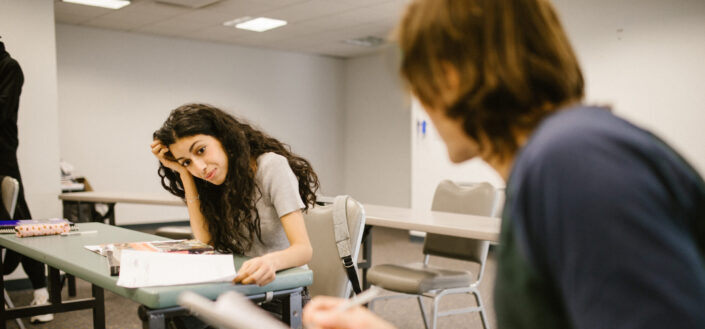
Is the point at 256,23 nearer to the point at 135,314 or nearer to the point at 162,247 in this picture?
the point at 135,314

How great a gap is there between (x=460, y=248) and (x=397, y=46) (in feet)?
7.97

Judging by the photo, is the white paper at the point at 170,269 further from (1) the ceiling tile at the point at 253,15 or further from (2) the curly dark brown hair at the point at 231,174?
(1) the ceiling tile at the point at 253,15

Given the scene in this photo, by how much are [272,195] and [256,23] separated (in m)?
4.95

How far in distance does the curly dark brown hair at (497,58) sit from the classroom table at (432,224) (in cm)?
179

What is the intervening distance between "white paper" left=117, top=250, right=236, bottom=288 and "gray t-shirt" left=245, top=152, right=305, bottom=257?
1.01 ft

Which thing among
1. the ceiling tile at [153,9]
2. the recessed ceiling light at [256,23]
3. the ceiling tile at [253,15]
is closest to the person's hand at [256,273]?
the ceiling tile at [253,15]

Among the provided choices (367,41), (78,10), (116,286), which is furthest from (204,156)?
(367,41)

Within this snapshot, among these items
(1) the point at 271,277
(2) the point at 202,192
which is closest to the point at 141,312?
(1) the point at 271,277

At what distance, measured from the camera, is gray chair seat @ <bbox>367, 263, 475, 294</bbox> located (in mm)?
2469

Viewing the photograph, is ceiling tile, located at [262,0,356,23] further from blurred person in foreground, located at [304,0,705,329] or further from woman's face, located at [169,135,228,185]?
blurred person in foreground, located at [304,0,705,329]

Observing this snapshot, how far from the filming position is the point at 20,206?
3299 millimetres

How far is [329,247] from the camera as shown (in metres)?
1.83

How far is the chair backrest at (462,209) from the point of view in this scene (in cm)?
274

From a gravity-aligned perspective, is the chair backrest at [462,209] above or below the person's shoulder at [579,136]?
below
